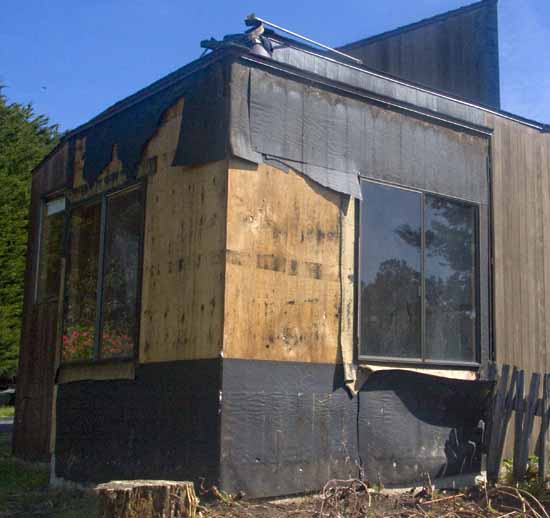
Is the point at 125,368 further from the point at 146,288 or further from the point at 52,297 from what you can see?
the point at 52,297

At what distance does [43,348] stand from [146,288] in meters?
4.12

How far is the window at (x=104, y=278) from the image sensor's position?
7.95 meters

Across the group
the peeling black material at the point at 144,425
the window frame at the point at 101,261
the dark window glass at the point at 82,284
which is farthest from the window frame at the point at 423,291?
the dark window glass at the point at 82,284

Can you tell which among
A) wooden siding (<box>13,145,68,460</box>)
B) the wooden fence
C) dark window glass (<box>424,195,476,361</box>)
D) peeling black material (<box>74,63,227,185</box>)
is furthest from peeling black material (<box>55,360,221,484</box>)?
the wooden fence

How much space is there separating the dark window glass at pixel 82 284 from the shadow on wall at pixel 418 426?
2.98m

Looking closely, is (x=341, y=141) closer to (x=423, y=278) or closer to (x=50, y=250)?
(x=423, y=278)

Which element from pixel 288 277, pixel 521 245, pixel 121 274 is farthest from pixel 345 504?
pixel 521 245

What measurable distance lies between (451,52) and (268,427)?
823 centimetres

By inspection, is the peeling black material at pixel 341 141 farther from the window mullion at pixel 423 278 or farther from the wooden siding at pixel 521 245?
the wooden siding at pixel 521 245

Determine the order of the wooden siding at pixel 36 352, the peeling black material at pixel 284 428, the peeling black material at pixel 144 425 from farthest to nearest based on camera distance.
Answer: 1. the wooden siding at pixel 36 352
2. the peeling black material at pixel 144 425
3. the peeling black material at pixel 284 428

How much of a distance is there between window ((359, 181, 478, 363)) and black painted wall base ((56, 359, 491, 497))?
0.35 m

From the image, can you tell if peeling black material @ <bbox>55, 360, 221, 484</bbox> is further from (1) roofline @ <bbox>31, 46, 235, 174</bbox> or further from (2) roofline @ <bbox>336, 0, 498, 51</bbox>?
(2) roofline @ <bbox>336, 0, 498, 51</bbox>

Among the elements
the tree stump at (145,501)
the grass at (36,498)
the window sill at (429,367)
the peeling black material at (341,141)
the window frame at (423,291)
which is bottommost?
the grass at (36,498)

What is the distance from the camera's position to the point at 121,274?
8.15m
